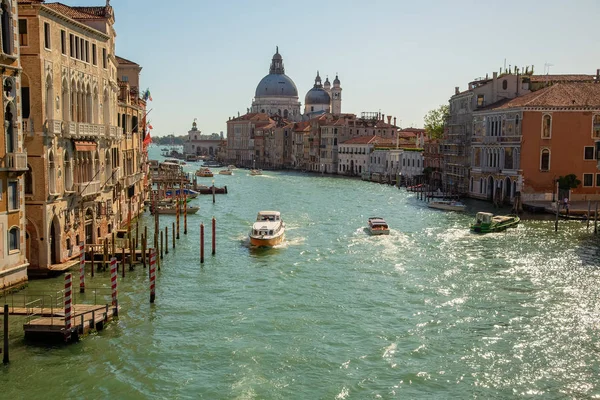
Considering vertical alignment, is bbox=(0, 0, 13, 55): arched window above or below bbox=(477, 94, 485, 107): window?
below

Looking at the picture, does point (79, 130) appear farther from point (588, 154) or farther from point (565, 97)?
point (588, 154)

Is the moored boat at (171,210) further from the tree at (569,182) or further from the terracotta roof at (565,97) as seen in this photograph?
the tree at (569,182)

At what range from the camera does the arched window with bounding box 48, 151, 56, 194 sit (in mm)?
18203

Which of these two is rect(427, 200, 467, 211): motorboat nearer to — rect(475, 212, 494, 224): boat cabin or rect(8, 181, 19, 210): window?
rect(475, 212, 494, 224): boat cabin

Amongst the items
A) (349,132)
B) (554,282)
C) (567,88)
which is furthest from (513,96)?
(349,132)

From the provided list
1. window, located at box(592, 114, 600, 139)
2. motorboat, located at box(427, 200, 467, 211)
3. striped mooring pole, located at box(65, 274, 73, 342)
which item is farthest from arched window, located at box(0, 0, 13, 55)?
window, located at box(592, 114, 600, 139)

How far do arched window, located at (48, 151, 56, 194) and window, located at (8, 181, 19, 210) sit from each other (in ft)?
5.83

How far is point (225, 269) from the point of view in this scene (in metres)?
21.2

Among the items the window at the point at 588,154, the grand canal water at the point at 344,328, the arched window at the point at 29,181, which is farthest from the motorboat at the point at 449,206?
the arched window at the point at 29,181

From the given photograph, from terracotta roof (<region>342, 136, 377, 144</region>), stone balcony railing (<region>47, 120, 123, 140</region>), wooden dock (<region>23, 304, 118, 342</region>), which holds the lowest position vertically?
wooden dock (<region>23, 304, 118, 342</region>)

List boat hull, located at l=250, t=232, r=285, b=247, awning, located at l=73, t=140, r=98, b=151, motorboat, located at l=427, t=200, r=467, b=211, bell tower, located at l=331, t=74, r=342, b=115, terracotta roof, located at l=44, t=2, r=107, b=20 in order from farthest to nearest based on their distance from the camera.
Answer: bell tower, located at l=331, t=74, r=342, b=115
motorboat, located at l=427, t=200, r=467, b=211
boat hull, located at l=250, t=232, r=285, b=247
terracotta roof, located at l=44, t=2, r=107, b=20
awning, located at l=73, t=140, r=98, b=151

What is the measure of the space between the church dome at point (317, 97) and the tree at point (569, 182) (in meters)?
76.9

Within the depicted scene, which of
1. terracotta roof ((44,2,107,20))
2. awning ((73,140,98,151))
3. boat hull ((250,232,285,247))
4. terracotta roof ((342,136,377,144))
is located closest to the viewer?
awning ((73,140,98,151))

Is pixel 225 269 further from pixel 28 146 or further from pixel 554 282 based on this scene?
pixel 554 282
